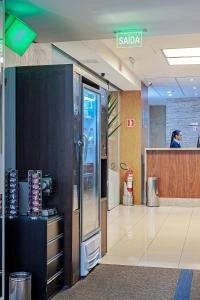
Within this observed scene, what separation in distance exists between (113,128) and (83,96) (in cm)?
596

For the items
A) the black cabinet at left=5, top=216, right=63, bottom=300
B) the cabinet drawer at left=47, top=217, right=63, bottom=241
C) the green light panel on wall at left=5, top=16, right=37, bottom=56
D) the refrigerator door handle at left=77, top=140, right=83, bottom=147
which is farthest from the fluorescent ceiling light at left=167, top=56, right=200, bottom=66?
the black cabinet at left=5, top=216, right=63, bottom=300

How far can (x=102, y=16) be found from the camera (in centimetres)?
444

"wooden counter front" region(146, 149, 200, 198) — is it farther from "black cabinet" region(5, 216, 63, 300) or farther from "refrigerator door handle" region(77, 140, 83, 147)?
"black cabinet" region(5, 216, 63, 300)

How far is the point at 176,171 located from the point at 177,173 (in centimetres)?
5

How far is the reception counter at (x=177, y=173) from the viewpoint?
32.6 feet

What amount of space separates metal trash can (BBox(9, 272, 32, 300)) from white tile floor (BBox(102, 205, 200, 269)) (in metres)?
1.61

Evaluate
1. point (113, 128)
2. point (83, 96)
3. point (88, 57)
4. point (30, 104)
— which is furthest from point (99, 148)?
point (113, 128)

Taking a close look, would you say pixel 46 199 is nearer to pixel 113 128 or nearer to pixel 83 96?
pixel 83 96

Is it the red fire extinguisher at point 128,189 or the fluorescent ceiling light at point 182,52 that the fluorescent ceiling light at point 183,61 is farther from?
the red fire extinguisher at point 128,189

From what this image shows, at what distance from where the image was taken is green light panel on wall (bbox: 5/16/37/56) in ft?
14.1

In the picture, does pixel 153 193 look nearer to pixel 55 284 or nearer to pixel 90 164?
pixel 90 164

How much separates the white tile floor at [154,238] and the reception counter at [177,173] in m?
0.73

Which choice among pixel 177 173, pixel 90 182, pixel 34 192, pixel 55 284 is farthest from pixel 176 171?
pixel 34 192

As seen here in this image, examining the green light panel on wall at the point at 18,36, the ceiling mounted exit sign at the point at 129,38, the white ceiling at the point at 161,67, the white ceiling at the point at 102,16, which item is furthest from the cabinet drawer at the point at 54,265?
the white ceiling at the point at 161,67
